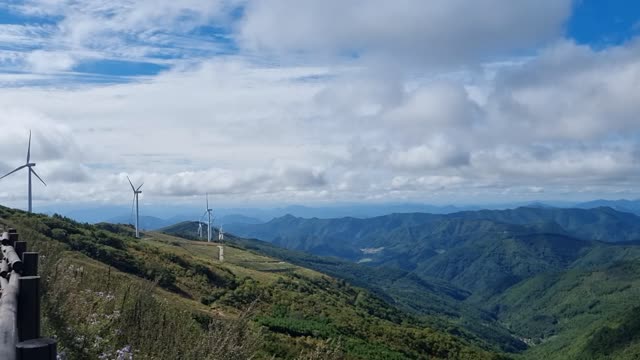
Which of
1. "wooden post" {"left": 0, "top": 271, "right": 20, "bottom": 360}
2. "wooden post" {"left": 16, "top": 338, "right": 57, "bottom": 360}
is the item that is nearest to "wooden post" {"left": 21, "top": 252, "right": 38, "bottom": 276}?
"wooden post" {"left": 0, "top": 271, "right": 20, "bottom": 360}

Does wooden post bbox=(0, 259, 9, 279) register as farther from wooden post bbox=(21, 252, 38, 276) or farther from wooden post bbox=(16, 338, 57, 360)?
wooden post bbox=(16, 338, 57, 360)

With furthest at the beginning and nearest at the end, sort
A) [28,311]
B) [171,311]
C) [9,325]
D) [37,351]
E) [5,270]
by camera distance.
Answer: [171,311] < [5,270] < [28,311] < [9,325] < [37,351]

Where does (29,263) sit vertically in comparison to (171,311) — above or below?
above

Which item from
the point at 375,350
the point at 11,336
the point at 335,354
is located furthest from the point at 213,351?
the point at 375,350

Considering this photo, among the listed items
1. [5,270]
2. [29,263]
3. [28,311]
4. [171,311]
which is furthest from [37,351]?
[171,311]

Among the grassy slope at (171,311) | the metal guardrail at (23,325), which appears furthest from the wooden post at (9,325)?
the grassy slope at (171,311)

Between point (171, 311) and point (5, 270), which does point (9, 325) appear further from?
point (171, 311)
